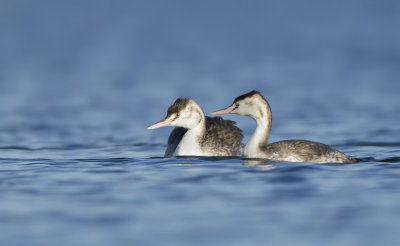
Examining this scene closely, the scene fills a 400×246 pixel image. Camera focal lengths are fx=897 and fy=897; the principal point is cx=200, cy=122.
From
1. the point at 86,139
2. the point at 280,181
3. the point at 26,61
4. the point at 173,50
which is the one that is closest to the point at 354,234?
the point at 280,181

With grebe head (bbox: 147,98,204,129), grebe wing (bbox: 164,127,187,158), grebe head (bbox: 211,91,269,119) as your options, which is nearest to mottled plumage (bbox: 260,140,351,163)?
grebe head (bbox: 211,91,269,119)

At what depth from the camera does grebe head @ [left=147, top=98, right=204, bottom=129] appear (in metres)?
14.1

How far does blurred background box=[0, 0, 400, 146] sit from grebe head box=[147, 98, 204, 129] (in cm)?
362

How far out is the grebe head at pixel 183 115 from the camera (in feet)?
46.1

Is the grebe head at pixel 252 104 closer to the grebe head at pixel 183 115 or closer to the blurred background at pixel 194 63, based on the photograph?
the grebe head at pixel 183 115

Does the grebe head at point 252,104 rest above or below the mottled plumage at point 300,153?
above

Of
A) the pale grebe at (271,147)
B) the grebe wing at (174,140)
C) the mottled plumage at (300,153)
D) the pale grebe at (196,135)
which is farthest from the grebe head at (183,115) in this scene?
the mottled plumage at (300,153)

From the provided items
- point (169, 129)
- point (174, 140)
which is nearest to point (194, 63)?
point (169, 129)

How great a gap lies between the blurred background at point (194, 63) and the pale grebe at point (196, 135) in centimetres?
325

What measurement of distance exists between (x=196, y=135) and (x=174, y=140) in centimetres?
71

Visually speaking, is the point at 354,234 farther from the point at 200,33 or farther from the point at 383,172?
the point at 200,33

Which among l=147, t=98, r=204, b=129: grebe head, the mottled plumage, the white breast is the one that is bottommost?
the mottled plumage

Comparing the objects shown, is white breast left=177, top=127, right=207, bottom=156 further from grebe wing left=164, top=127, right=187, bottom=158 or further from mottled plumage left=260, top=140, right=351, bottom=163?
mottled plumage left=260, top=140, right=351, bottom=163

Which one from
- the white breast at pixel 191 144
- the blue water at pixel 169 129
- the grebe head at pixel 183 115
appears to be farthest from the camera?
the grebe head at pixel 183 115
